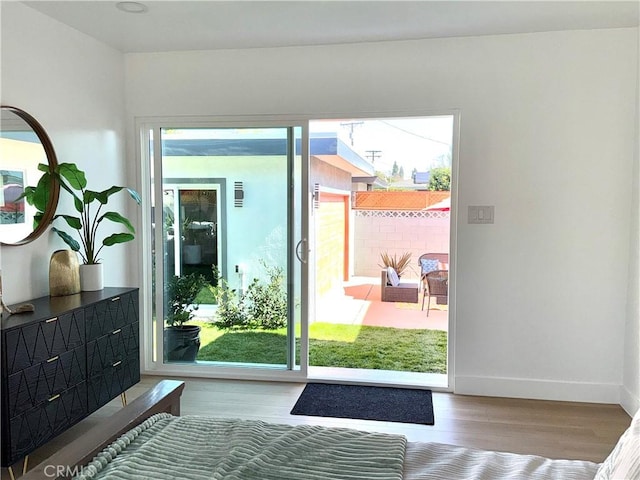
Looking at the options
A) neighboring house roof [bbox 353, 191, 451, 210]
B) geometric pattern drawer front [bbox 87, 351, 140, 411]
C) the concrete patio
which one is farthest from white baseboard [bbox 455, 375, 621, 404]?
neighboring house roof [bbox 353, 191, 451, 210]

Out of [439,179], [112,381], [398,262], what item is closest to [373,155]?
[439,179]

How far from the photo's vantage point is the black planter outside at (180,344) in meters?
4.16

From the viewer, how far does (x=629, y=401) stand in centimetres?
332

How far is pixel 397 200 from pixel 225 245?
510cm

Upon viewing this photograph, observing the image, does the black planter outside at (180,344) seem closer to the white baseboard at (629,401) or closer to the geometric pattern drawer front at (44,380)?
the geometric pattern drawer front at (44,380)

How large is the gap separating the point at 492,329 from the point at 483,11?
2119 millimetres

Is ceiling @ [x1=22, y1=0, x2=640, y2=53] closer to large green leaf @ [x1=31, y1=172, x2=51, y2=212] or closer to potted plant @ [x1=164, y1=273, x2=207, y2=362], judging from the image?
large green leaf @ [x1=31, y1=172, x2=51, y2=212]

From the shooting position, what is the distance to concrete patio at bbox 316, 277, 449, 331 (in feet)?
20.7

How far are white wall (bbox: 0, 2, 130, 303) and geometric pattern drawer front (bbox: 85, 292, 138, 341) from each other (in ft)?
1.38

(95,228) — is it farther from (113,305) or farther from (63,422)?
(63,422)

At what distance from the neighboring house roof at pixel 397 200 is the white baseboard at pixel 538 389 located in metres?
4.96

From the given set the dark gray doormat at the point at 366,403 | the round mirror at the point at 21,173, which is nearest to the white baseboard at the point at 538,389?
the dark gray doormat at the point at 366,403

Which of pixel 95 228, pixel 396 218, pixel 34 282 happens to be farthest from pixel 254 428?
pixel 396 218

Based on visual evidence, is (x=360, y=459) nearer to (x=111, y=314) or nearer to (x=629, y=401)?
(x=111, y=314)
